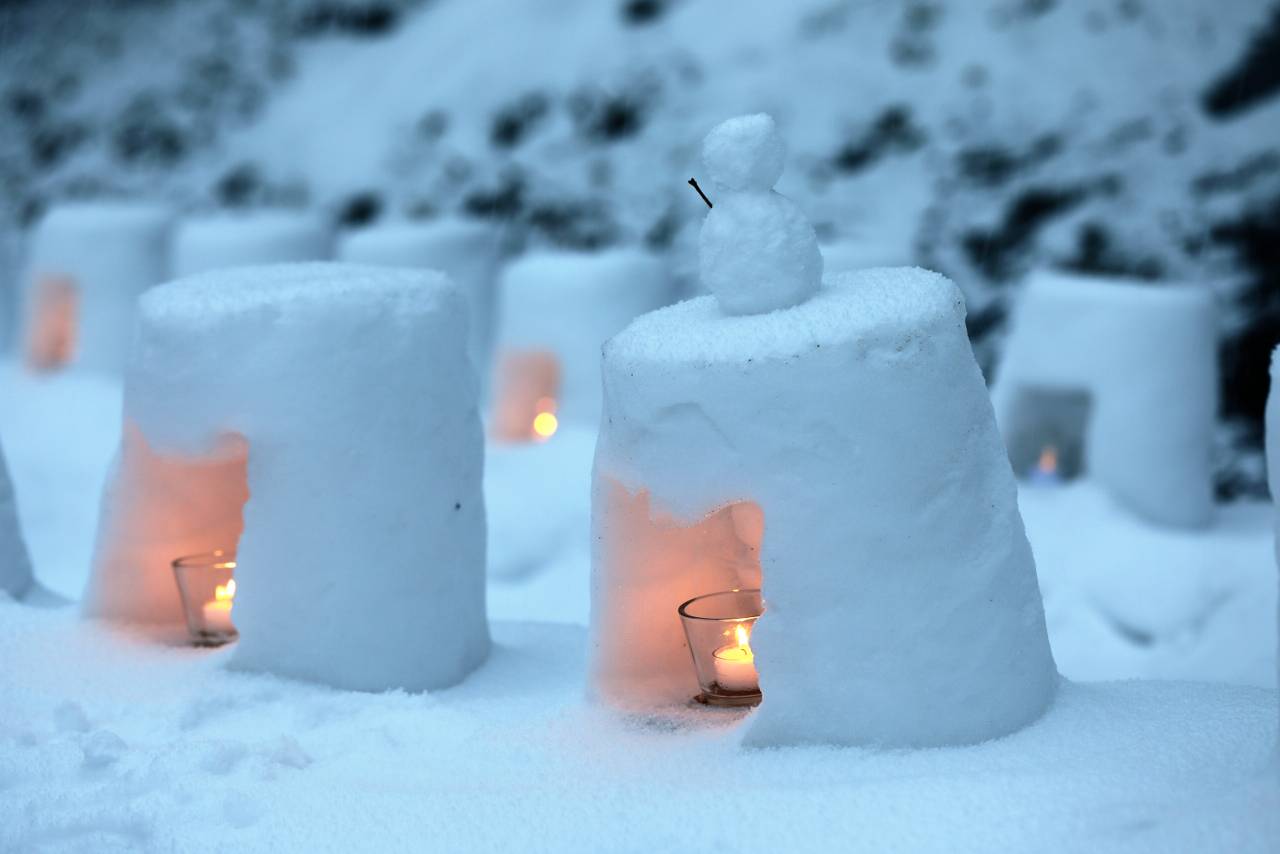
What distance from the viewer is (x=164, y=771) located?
2980 millimetres

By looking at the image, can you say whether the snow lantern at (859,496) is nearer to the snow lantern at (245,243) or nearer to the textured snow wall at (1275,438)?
the textured snow wall at (1275,438)

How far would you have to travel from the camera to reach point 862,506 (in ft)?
9.31

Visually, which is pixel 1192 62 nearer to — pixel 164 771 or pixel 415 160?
pixel 415 160

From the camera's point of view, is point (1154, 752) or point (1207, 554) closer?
point (1154, 752)

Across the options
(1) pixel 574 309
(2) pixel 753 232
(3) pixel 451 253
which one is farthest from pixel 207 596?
(3) pixel 451 253

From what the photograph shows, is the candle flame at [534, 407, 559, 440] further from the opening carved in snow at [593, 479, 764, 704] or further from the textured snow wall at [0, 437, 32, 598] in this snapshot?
the opening carved in snow at [593, 479, 764, 704]

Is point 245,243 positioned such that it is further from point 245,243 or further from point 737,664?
point 737,664

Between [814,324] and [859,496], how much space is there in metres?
0.37

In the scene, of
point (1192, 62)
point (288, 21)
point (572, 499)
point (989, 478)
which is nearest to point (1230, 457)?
point (1192, 62)

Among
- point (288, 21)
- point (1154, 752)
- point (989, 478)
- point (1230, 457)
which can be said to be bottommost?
point (1230, 457)

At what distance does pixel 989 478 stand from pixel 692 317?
77 cm

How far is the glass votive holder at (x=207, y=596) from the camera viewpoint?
4.27 meters

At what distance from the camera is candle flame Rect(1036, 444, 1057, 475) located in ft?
24.8

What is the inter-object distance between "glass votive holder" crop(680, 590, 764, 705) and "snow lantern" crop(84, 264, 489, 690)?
1.22 metres
